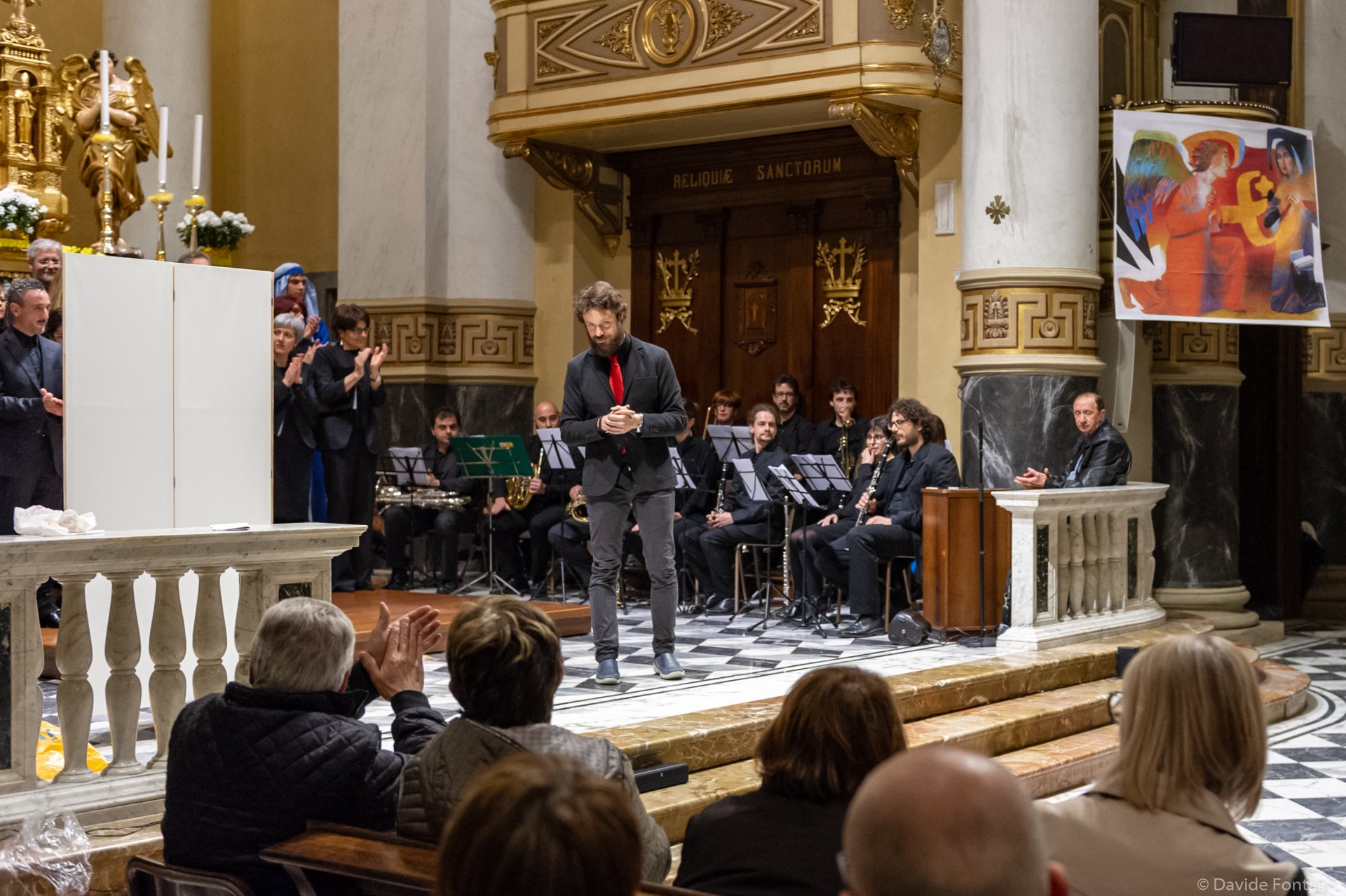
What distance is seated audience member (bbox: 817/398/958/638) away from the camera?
8.44 metres

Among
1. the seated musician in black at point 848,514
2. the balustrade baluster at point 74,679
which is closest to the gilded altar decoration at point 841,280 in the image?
the seated musician in black at point 848,514

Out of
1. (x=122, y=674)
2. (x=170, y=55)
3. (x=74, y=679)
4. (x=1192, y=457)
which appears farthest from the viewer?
(x=170, y=55)

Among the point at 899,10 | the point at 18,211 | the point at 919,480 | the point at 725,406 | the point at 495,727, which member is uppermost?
the point at 899,10

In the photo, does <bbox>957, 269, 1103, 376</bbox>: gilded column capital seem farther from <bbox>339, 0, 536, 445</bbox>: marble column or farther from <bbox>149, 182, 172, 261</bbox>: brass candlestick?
<bbox>149, 182, 172, 261</bbox>: brass candlestick

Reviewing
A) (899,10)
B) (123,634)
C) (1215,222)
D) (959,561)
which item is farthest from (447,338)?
(123,634)

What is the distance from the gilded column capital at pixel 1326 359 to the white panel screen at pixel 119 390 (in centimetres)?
862

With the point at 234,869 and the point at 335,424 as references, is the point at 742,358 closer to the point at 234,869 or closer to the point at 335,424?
the point at 335,424

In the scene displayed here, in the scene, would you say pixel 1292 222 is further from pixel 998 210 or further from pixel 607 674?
pixel 607 674

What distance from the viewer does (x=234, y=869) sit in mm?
2867

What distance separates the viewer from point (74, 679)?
14.1 feet

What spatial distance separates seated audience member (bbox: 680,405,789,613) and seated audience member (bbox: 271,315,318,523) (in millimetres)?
2548

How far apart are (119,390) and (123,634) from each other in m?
1.16

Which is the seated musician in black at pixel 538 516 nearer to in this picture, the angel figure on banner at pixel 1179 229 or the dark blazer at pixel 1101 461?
the dark blazer at pixel 1101 461

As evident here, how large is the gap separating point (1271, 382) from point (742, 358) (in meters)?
→ 3.83
